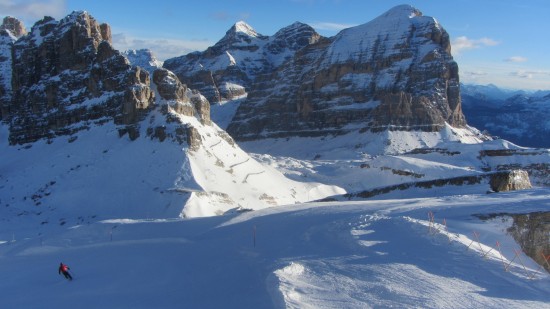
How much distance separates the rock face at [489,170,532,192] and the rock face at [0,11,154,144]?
47.1 meters

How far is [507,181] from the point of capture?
2950 cm

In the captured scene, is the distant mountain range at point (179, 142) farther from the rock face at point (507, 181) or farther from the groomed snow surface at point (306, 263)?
the groomed snow surface at point (306, 263)

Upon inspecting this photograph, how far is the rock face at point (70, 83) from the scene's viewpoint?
7194cm

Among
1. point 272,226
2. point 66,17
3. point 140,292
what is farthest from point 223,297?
point 66,17

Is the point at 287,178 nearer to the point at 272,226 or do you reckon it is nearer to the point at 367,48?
the point at 272,226

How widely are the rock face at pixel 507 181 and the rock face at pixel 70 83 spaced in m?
47.1

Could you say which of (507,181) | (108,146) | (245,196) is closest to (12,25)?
(108,146)

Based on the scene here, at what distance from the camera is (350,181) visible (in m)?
81.9

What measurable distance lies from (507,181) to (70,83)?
6974 cm

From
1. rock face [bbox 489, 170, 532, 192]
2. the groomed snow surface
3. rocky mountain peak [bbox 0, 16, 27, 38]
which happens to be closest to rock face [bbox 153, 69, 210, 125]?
rock face [bbox 489, 170, 532, 192]

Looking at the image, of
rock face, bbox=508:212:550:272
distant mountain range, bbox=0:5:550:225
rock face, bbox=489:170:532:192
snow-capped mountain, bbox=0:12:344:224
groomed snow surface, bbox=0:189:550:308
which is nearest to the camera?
groomed snow surface, bbox=0:189:550:308

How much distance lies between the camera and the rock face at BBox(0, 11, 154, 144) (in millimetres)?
71938

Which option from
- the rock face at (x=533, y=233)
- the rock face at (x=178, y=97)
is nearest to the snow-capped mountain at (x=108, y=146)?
the rock face at (x=178, y=97)

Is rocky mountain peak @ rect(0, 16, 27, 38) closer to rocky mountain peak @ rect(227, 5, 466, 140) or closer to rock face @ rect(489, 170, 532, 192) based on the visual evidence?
rocky mountain peak @ rect(227, 5, 466, 140)
